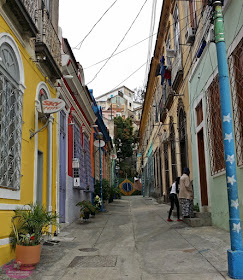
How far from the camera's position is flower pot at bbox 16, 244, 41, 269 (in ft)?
15.5

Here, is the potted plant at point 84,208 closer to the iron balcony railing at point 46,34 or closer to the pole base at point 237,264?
the iron balcony railing at point 46,34

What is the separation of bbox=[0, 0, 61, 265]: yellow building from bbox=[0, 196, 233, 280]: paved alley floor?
0.95 meters

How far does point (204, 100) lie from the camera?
8.52m

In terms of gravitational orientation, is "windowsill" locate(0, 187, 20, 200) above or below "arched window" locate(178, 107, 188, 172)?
below

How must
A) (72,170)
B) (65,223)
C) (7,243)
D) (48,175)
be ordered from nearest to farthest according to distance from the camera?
(7,243) < (48,175) < (65,223) < (72,170)

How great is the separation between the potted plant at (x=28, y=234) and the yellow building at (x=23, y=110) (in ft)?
0.54

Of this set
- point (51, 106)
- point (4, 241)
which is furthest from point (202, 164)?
point (4, 241)

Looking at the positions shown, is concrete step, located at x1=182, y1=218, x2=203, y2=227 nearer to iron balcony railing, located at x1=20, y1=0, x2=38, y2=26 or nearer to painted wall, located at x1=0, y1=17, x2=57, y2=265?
painted wall, located at x1=0, y1=17, x2=57, y2=265

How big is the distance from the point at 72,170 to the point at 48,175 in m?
2.73

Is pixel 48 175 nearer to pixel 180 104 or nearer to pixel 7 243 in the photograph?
pixel 7 243

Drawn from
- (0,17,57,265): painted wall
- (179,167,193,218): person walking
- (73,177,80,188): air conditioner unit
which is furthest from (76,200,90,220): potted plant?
(0,17,57,265): painted wall

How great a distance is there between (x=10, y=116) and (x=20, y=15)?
187cm

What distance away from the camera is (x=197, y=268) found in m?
4.46

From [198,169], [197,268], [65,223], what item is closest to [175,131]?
[198,169]
